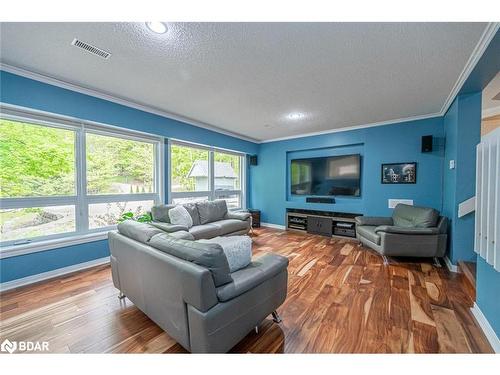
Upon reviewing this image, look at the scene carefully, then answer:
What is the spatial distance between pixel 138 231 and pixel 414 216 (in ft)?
13.6

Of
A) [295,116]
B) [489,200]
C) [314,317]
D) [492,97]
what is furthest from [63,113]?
[492,97]

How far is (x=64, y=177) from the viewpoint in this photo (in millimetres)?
2875

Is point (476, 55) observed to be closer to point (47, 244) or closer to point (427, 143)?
point (427, 143)

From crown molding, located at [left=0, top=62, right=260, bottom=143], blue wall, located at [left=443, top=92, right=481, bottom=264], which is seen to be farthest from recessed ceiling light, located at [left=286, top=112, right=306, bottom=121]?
blue wall, located at [left=443, top=92, right=481, bottom=264]

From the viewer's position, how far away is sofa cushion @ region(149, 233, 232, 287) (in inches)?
50.0

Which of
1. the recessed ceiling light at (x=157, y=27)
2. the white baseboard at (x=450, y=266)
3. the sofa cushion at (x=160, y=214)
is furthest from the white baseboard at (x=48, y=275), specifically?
the white baseboard at (x=450, y=266)

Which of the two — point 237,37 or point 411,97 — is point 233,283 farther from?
point 411,97

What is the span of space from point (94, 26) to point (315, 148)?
457 cm

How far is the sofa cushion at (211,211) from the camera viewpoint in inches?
158

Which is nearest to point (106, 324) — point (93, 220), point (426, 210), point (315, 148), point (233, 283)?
point (233, 283)

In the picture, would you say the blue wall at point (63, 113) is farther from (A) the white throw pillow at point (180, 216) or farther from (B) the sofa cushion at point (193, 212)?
(B) the sofa cushion at point (193, 212)

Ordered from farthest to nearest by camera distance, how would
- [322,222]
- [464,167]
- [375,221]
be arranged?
[322,222] → [375,221] → [464,167]

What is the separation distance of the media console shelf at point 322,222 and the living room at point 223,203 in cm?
5
